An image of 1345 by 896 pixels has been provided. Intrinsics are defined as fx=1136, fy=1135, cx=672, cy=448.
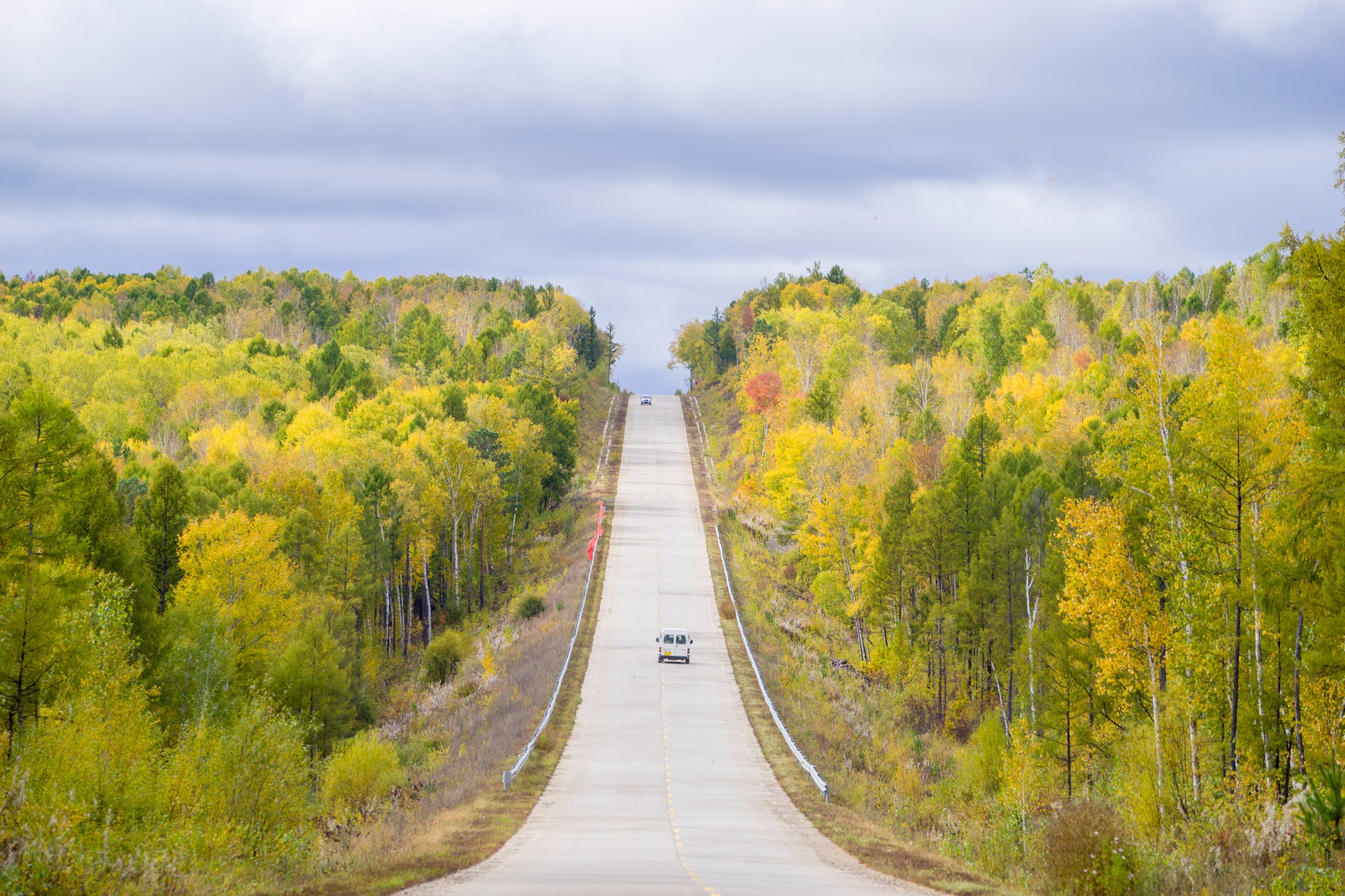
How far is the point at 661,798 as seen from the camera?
26922 millimetres

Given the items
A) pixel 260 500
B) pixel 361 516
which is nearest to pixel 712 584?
pixel 361 516

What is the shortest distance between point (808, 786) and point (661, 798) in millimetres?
4254

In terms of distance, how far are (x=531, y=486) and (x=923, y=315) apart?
77.0 metres

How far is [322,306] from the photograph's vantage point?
18300 centimetres

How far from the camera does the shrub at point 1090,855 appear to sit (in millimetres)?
15336

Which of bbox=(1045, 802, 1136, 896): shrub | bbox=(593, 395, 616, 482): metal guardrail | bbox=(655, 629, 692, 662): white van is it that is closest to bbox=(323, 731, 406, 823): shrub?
bbox=(655, 629, 692, 662): white van

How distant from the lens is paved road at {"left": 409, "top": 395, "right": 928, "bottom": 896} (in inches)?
700

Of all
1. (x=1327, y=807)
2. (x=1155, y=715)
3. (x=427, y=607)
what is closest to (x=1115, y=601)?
(x=1155, y=715)

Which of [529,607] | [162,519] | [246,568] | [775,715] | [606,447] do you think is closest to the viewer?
[775,715]

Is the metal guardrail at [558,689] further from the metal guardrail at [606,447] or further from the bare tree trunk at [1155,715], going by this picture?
the metal guardrail at [606,447]

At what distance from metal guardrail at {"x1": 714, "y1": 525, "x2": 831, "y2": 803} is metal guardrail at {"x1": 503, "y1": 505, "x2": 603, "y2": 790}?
7.34 metres

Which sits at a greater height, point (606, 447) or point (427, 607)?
point (606, 447)

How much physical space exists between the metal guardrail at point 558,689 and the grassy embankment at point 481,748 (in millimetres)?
234

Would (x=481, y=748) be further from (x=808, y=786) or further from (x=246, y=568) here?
(x=246, y=568)
